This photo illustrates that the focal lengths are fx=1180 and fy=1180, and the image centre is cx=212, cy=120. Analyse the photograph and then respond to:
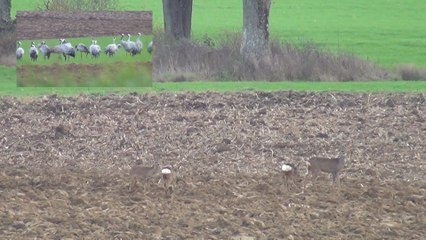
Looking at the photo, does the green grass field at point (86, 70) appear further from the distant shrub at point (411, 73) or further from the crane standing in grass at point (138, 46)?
the distant shrub at point (411, 73)

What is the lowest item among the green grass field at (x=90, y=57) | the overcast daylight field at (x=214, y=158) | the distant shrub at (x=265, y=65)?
the distant shrub at (x=265, y=65)

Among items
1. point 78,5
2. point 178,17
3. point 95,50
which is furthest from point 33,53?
point 78,5

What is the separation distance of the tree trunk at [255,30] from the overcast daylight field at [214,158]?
3609 millimetres

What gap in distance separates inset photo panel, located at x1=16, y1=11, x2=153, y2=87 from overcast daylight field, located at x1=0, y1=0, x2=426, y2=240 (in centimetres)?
55

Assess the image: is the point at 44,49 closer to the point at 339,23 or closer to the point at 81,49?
the point at 81,49

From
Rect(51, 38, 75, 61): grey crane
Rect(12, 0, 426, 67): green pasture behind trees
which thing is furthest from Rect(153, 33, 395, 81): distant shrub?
Rect(12, 0, 426, 67): green pasture behind trees

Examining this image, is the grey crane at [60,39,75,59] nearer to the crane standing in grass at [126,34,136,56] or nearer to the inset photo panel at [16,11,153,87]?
the inset photo panel at [16,11,153,87]

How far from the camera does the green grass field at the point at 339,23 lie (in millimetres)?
46188

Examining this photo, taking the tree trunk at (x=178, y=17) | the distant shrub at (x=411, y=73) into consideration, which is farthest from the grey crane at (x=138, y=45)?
the tree trunk at (x=178, y=17)

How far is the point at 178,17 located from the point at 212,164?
2058 cm

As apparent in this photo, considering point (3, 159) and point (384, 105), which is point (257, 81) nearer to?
point (384, 105)

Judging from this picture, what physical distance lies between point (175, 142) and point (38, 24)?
18.9 feet

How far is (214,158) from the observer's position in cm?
1831

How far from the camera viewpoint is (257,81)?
30047 millimetres
